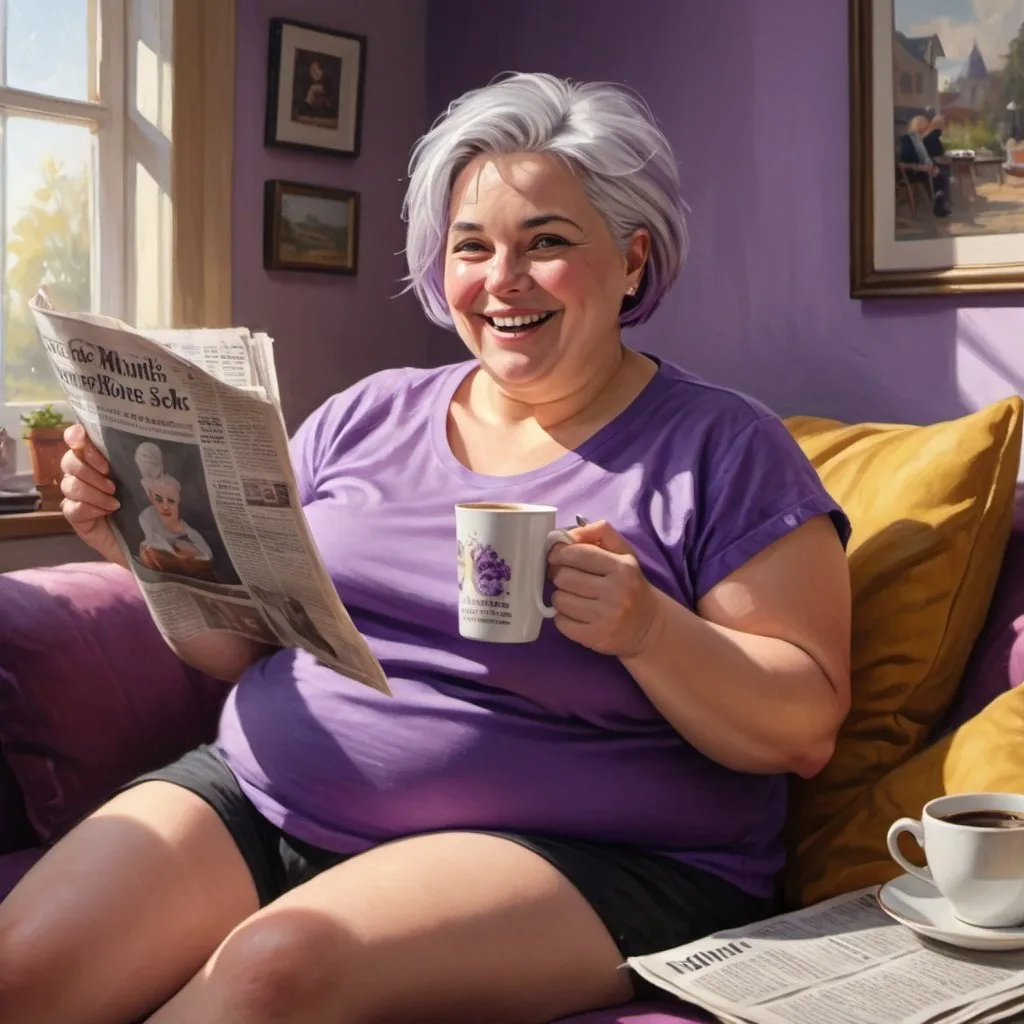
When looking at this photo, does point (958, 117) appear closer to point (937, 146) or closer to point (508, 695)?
point (937, 146)

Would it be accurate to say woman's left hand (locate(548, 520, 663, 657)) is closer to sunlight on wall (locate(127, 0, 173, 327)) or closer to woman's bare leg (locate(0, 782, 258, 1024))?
woman's bare leg (locate(0, 782, 258, 1024))

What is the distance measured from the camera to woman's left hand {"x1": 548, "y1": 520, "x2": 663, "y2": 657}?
118 cm

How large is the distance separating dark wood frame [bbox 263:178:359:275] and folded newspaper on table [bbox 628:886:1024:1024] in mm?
1799

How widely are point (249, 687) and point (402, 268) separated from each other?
5.36 ft

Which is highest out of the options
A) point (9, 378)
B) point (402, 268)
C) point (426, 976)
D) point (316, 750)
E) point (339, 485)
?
point (402, 268)

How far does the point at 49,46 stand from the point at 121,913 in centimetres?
178

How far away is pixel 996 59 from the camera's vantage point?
206 cm

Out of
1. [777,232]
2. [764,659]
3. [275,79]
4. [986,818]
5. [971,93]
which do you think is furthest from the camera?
[275,79]

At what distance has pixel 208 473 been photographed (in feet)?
4.20

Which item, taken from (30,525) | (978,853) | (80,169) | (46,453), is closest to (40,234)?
(80,169)

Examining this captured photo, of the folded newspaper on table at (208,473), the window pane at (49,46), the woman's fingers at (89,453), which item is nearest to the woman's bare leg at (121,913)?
the folded newspaper on table at (208,473)

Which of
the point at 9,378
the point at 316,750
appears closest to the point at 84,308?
the point at 9,378

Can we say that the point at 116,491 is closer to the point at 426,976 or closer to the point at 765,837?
the point at 426,976

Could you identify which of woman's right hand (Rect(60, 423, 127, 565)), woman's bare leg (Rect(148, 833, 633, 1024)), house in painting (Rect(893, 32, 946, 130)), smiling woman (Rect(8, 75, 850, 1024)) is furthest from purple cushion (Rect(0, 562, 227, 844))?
house in painting (Rect(893, 32, 946, 130))
